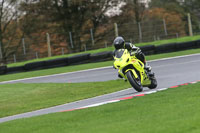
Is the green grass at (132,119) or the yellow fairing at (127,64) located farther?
the yellow fairing at (127,64)

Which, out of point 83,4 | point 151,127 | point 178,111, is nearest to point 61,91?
point 178,111

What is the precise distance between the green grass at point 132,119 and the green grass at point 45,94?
291 centimetres

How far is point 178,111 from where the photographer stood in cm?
612

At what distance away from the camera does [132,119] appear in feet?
19.5

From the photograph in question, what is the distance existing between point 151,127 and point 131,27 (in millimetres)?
24569

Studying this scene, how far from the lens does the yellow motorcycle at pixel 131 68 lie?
975cm

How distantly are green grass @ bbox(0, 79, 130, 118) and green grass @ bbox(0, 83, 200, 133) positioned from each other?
9.55 feet

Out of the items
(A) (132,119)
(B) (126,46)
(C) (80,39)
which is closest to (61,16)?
(C) (80,39)

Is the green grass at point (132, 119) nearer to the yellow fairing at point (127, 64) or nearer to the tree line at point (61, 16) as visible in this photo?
the yellow fairing at point (127, 64)

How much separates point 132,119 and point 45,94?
21.7ft

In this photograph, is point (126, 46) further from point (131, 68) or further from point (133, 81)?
point (133, 81)

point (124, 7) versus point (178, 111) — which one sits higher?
point (124, 7)

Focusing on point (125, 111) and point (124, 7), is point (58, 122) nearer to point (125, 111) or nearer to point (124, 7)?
point (125, 111)

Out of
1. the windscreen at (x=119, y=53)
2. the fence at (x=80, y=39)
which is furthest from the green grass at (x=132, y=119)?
the fence at (x=80, y=39)
